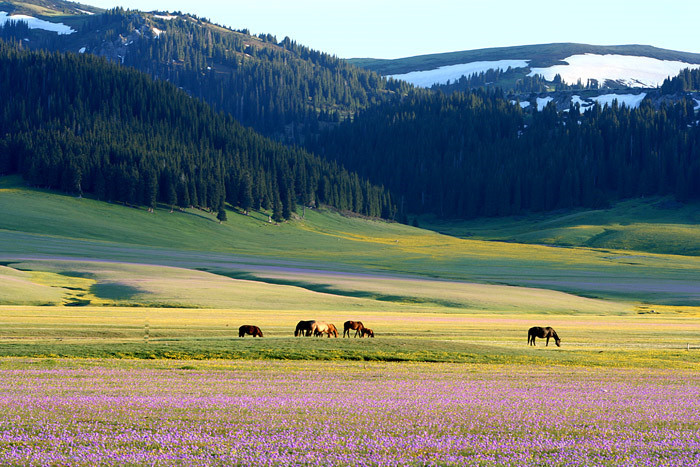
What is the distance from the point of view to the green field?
36.7m

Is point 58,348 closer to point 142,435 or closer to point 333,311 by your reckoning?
point 142,435

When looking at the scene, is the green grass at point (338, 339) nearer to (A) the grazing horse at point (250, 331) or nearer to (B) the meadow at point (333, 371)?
(B) the meadow at point (333, 371)

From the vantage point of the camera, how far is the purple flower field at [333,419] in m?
13.8

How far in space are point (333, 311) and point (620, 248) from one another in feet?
428

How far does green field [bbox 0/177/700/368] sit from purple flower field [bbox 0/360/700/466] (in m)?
9.28

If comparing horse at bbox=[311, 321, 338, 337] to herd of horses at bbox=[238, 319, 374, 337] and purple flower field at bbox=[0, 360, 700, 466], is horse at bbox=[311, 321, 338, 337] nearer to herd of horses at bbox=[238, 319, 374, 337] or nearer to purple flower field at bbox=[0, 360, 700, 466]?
herd of horses at bbox=[238, 319, 374, 337]

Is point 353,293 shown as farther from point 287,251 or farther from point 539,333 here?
point 287,251

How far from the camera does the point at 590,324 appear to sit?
196 feet

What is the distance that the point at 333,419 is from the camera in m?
17.0

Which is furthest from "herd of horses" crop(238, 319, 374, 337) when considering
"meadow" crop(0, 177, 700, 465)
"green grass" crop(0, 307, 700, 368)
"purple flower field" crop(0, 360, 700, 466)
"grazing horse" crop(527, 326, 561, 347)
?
"purple flower field" crop(0, 360, 700, 466)

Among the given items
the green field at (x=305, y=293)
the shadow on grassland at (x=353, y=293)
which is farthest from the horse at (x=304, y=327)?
the shadow on grassland at (x=353, y=293)

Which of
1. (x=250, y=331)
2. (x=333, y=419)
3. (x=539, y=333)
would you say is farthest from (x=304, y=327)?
(x=333, y=419)

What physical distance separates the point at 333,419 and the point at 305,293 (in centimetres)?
5988

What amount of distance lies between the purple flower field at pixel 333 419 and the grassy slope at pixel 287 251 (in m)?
71.4
